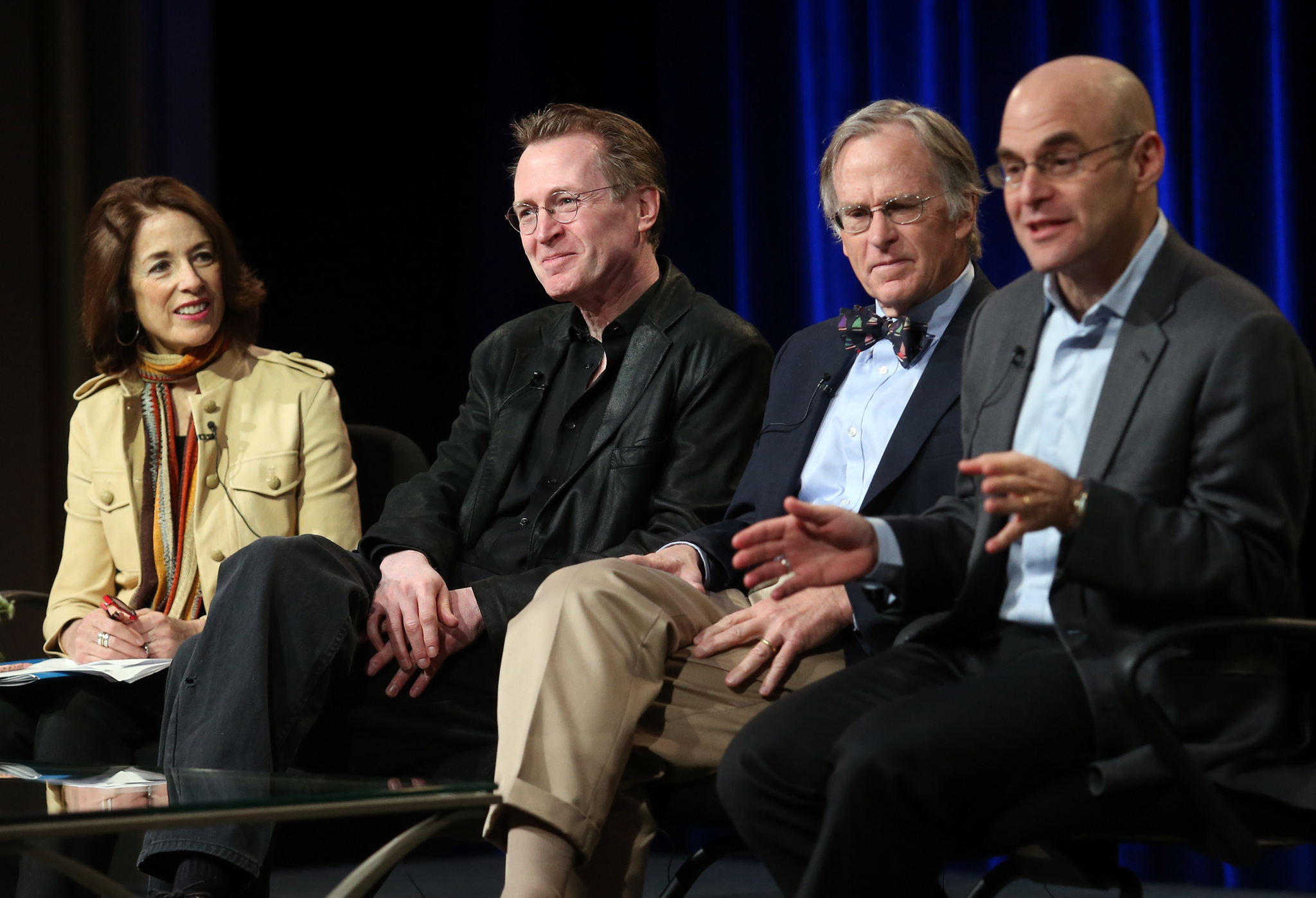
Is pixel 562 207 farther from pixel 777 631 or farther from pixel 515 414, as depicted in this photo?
pixel 777 631

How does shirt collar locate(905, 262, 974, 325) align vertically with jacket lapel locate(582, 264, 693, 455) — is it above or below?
above

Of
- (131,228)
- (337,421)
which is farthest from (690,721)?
(131,228)

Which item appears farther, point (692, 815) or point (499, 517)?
point (499, 517)

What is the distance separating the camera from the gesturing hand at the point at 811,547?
1.86m

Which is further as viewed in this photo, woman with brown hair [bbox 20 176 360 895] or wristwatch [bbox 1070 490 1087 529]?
woman with brown hair [bbox 20 176 360 895]

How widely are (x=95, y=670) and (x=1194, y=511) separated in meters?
1.72

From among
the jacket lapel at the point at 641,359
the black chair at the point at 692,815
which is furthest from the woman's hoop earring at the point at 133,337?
the black chair at the point at 692,815

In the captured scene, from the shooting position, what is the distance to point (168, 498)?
2986 mm

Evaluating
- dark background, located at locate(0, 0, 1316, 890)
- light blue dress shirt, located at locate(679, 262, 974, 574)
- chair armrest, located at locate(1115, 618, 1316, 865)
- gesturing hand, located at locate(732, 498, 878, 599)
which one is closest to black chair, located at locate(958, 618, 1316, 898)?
chair armrest, located at locate(1115, 618, 1316, 865)

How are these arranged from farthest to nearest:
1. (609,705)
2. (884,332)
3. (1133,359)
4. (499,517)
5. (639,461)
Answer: (499,517)
(639,461)
(884,332)
(609,705)
(1133,359)

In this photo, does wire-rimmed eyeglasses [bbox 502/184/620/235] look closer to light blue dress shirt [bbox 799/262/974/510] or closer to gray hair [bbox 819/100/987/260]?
gray hair [bbox 819/100/987/260]

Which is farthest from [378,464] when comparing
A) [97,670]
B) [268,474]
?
[97,670]

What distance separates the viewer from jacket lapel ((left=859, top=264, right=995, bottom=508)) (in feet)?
7.42

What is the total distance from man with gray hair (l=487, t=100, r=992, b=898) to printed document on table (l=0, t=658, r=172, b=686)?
702 millimetres
